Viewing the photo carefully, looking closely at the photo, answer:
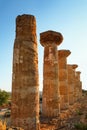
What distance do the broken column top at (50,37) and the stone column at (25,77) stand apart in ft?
20.3

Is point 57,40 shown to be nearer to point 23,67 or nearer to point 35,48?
point 35,48

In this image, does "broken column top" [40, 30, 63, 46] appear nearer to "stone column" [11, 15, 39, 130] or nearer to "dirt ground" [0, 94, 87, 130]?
"stone column" [11, 15, 39, 130]

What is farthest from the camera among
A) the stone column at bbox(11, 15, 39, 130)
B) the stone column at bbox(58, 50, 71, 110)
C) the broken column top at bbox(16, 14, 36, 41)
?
the stone column at bbox(58, 50, 71, 110)

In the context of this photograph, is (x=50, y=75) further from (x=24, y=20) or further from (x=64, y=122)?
(x=24, y=20)

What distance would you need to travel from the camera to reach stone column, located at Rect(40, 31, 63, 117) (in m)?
15.8

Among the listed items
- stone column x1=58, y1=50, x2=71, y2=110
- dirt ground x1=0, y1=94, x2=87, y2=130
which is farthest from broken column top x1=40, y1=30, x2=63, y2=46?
dirt ground x1=0, y1=94, x2=87, y2=130

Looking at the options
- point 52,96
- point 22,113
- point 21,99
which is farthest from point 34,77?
point 52,96

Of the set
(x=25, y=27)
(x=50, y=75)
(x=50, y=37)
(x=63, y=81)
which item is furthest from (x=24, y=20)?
(x=63, y=81)

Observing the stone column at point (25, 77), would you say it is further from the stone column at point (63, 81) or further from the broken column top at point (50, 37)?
the stone column at point (63, 81)

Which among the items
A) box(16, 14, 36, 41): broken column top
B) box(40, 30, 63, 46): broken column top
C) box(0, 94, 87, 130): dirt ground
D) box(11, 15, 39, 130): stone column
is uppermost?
box(40, 30, 63, 46): broken column top

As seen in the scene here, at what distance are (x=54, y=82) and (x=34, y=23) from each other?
7.38m

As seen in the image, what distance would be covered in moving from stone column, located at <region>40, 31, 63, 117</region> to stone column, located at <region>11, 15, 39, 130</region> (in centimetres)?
631

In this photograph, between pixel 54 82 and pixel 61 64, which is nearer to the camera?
pixel 54 82

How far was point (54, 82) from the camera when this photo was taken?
16125 mm
